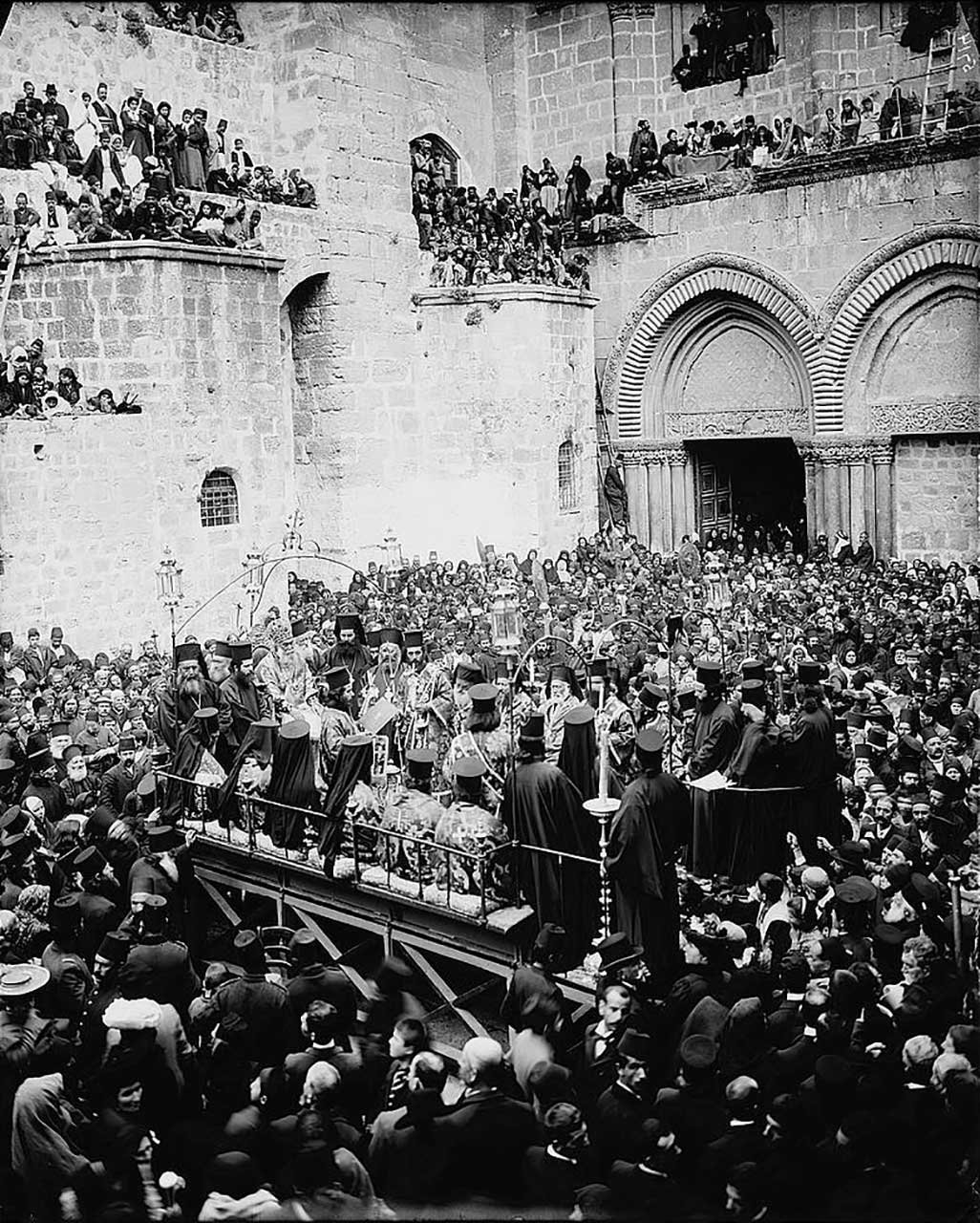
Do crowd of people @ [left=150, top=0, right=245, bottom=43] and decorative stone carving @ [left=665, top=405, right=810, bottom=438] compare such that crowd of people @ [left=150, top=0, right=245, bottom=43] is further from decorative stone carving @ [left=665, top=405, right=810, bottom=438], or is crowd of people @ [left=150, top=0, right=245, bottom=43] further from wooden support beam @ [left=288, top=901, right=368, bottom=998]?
wooden support beam @ [left=288, top=901, right=368, bottom=998]

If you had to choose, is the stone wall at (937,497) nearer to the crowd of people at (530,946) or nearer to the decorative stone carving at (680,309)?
the decorative stone carving at (680,309)

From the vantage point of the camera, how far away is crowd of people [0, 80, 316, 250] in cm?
2003

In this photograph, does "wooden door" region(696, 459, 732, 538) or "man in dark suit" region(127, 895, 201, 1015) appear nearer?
"man in dark suit" region(127, 895, 201, 1015)

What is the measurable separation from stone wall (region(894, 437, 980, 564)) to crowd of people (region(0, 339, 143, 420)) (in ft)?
42.5

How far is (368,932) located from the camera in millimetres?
10383

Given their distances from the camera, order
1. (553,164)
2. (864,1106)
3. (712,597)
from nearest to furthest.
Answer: (864,1106)
(712,597)
(553,164)

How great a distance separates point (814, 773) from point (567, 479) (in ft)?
53.0

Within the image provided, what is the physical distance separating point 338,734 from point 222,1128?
495 cm

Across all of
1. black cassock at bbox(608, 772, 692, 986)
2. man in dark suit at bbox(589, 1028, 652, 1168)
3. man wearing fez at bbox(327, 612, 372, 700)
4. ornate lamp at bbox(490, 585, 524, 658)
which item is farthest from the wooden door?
man in dark suit at bbox(589, 1028, 652, 1168)

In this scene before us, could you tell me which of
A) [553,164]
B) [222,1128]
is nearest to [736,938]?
[222,1128]

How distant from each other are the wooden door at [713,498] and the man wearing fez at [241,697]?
15360mm

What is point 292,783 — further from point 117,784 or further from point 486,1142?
point 486,1142

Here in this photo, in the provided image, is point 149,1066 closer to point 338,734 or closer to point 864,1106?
point 864,1106

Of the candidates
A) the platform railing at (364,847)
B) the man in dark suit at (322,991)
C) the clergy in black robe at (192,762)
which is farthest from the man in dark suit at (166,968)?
the clergy in black robe at (192,762)
